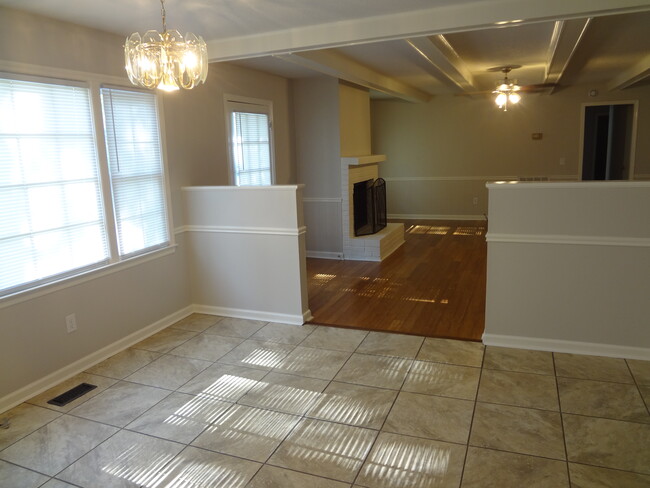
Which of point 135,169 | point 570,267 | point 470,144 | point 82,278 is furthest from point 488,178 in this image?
point 82,278

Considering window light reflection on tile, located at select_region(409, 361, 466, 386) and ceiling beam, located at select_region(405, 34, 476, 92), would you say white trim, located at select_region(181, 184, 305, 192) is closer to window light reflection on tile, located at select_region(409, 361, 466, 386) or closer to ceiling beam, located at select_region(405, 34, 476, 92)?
ceiling beam, located at select_region(405, 34, 476, 92)

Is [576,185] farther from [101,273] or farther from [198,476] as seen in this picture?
[101,273]

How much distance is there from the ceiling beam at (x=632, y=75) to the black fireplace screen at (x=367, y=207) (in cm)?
358

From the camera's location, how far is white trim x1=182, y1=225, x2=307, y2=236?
4.25 metres

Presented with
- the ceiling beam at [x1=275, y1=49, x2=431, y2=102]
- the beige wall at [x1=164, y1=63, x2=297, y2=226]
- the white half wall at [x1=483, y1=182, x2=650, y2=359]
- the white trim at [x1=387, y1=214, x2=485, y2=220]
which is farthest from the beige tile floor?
the white trim at [x1=387, y1=214, x2=485, y2=220]

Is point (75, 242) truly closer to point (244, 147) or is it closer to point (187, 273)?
point (187, 273)

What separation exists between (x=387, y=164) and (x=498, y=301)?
249 inches

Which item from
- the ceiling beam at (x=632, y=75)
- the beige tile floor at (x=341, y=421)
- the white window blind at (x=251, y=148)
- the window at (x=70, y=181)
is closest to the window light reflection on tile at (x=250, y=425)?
the beige tile floor at (x=341, y=421)

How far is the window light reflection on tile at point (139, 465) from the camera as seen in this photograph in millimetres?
2412

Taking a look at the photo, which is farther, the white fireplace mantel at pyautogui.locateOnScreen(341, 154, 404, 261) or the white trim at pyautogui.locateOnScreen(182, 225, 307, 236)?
the white fireplace mantel at pyautogui.locateOnScreen(341, 154, 404, 261)

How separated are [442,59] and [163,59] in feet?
11.1

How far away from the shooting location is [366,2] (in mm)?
3119

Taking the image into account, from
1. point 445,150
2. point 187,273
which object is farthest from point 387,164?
point 187,273

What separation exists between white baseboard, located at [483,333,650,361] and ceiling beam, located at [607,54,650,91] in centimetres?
384
